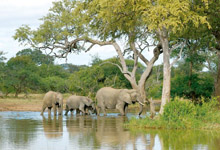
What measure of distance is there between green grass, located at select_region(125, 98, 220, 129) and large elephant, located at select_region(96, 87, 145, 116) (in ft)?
32.6

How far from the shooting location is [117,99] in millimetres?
30500

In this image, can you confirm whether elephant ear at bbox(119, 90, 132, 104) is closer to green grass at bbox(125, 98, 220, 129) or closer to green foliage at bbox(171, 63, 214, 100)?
green foliage at bbox(171, 63, 214, 100)

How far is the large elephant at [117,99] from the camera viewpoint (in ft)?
96.5

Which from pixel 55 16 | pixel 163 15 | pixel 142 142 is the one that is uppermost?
pixel 55 16

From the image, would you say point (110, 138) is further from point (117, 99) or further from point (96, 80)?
point (96, 80)

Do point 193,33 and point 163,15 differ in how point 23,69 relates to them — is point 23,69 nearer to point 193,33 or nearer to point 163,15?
point 193,33

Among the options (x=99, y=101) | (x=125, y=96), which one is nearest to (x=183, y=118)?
(x=125, y=96)

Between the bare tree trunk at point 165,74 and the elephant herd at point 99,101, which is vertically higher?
the bare tree trunk at point 165,74

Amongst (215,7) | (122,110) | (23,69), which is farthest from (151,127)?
(23,69)

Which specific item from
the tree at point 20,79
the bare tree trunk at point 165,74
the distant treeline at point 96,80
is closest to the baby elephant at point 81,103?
the distant treeline at point 96,80

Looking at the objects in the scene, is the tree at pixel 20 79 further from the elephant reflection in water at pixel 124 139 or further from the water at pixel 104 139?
the elephant reflection in water at pixel 124 139

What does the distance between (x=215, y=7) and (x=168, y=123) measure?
7356 mm

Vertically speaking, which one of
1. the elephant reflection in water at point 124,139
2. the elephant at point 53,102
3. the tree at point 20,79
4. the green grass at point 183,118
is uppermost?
the tree at point 20,79

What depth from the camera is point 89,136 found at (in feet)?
53.1
